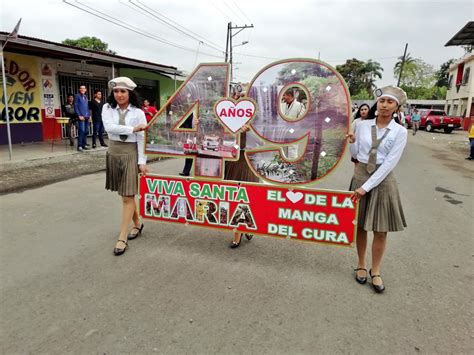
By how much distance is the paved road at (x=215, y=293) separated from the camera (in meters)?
2.39

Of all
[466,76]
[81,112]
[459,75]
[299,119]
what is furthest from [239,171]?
[459,75]

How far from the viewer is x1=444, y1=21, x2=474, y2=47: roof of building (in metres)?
27.6

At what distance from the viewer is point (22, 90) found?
36.0 feet

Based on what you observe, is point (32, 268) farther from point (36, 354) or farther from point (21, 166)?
point (21, 166)

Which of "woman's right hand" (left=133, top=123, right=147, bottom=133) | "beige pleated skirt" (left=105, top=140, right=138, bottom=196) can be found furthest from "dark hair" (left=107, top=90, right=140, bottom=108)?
"beige pleated skirt" (left=105, top=140, right=138, bottom=196)

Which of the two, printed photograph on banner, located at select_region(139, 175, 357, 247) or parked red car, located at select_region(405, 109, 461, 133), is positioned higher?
parked red car, located at select_region(405, 109, 461, 133)

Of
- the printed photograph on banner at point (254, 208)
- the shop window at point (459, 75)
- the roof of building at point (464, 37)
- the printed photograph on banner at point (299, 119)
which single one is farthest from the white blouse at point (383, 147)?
the shop window at point (459, 75)

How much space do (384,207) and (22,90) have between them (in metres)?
11.8

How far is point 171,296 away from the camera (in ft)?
9.54

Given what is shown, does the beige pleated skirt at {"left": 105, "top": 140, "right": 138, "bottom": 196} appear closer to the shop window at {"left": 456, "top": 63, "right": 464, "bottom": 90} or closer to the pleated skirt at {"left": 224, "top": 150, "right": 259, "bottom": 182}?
the pleated skirt at {"left": 224, "top": 150, "right": 259, "bottom": 182}

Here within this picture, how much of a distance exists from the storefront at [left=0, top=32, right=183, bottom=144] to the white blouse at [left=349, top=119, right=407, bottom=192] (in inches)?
357

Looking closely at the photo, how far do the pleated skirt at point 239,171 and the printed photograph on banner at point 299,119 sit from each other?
0.91 ft

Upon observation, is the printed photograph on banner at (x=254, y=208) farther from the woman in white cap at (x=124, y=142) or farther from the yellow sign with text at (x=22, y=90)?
the yellow sign with text at (x=22, y=90)

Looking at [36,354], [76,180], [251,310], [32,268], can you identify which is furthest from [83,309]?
[76,180]
